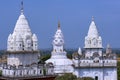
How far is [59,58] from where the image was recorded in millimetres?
68875

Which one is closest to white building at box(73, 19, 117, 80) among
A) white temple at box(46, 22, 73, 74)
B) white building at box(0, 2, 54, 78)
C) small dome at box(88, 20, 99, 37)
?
white temple at box(46, 22, 73, 74)

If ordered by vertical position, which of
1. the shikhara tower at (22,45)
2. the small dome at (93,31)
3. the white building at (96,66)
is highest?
the small dome at (93,31)

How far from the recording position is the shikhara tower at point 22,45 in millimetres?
64062

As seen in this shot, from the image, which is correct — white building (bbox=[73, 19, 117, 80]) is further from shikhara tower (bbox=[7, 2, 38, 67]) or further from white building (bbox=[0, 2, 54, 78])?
shikhara tower (bbox=[7, 2, 38, 67])

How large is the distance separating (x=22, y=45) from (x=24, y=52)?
3.48 ft

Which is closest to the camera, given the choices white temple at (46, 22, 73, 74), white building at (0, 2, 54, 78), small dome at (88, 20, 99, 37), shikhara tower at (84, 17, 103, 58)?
A: white building at (0, 2, 54, 78)

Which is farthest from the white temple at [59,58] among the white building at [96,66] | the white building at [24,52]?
the white building at [24,52]

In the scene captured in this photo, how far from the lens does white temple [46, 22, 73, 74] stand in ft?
220

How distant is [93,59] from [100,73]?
7.50 feet

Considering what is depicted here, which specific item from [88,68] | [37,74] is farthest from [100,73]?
[37,74]

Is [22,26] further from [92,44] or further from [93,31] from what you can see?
[93,31]

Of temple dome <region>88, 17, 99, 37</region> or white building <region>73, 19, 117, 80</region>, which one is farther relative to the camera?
temple dome <region>88, 17, 99, 37</region>

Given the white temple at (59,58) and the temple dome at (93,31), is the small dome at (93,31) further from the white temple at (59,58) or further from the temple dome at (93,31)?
the white temple at (59,58)

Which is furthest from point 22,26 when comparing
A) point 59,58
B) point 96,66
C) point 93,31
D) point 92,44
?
point 93,31
